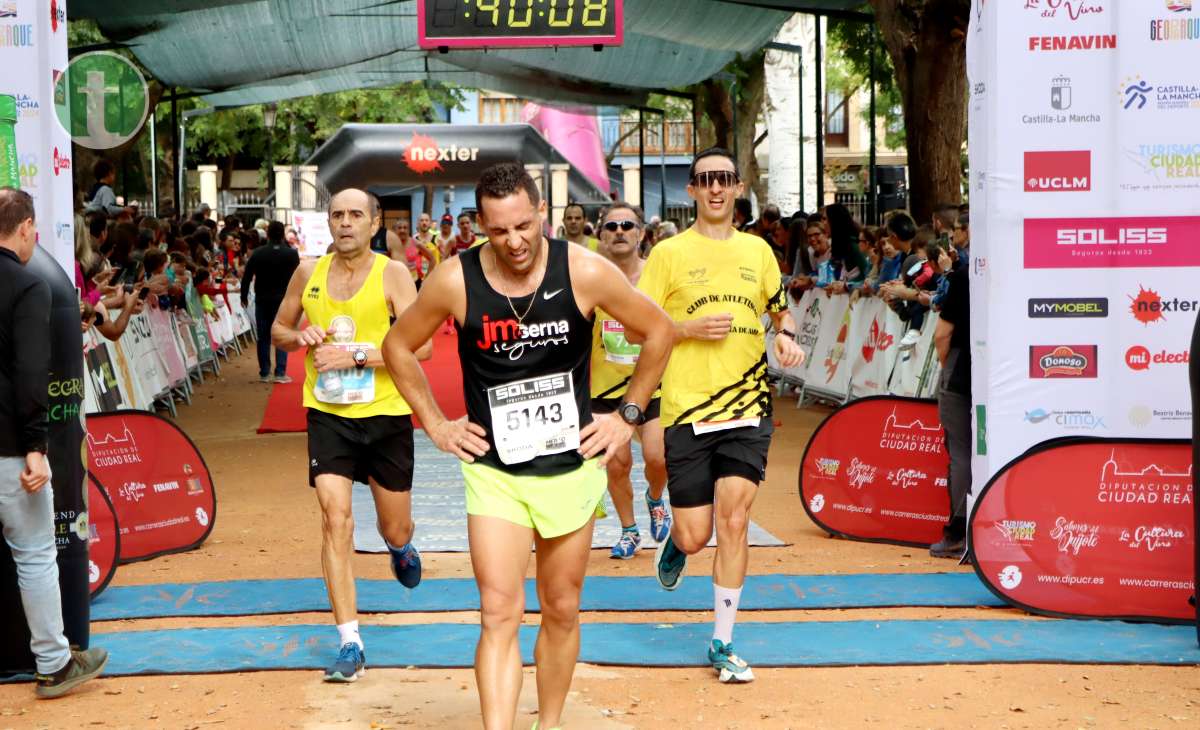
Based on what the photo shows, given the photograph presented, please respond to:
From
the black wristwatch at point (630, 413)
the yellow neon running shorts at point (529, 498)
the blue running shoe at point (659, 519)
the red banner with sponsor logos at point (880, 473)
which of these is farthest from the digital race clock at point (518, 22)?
the yellow neon running shorts at point (529, 498)

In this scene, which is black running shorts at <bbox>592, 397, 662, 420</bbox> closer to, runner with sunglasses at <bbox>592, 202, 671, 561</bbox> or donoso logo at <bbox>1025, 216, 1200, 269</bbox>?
runner with sunglasses at <bbox>592, 202, 671, 561</bbox>

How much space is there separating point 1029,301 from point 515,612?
13.8 feet

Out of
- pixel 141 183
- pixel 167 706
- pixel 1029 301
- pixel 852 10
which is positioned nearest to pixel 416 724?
pixel 167 706

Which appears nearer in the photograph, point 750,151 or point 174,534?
point 174,534

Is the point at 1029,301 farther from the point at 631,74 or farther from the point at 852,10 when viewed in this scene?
the point at 631,74

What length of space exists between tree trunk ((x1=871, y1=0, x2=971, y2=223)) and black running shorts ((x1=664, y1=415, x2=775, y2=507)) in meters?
10.8

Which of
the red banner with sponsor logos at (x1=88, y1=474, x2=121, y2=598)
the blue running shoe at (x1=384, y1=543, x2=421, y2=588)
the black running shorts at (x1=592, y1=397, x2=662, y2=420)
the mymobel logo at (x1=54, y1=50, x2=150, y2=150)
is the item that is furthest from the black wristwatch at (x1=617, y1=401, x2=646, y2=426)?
the mymobel logo at (x1=54, y1=50, x2=150, y2=150)

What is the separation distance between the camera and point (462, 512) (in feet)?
36.2

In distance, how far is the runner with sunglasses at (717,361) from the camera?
6.87 meters

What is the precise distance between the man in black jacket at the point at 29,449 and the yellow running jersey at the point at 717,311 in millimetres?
2560

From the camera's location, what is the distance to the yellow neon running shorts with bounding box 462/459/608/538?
5.25 m

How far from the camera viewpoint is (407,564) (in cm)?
754

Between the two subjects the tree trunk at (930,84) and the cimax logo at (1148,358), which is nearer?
the cimax logo at (1148,358)

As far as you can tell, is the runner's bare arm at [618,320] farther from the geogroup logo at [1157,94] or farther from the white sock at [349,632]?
the geogroup logo at [1157,94]
